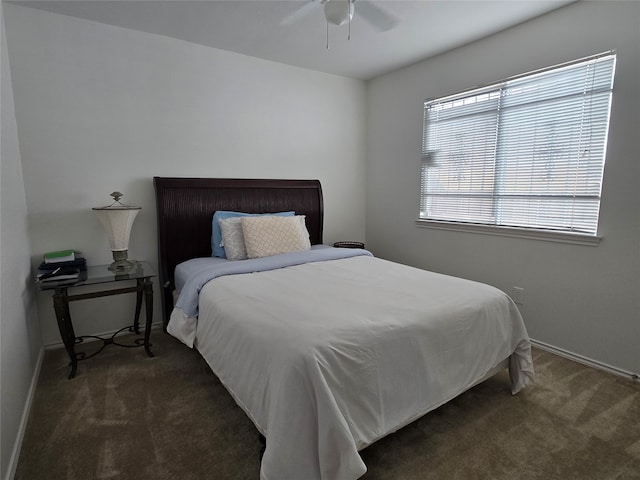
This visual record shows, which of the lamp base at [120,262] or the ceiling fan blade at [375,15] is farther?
the lamp base at [120,262]

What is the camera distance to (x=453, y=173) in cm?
332

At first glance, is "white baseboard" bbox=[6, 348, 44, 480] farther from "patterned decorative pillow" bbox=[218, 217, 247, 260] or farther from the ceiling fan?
the ceiling fan

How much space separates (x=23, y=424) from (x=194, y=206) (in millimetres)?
1826

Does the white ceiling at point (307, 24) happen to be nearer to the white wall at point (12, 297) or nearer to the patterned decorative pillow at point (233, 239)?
the white wall at point (12, 297)

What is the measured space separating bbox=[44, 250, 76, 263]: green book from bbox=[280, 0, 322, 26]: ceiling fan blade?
2.35 meters

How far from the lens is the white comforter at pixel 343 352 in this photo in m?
1.24

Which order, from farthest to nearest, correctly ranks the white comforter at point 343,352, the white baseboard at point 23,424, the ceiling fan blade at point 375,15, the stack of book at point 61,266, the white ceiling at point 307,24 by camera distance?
the white ceiling at point 307,24
the stack of book at point 61,266
the ceiling fan blade at point 375,15
the white baseboard at point 23,424
the white comforter at point 343,352

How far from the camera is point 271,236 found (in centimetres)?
289

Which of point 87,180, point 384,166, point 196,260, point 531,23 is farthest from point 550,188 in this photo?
point 87,180

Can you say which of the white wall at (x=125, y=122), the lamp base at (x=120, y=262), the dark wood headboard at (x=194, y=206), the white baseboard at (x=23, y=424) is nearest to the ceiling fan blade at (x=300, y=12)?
the white wall at (x=125, y=122)

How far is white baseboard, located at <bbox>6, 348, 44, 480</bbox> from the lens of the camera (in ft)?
4.85

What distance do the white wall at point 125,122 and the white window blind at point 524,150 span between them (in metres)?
1.47

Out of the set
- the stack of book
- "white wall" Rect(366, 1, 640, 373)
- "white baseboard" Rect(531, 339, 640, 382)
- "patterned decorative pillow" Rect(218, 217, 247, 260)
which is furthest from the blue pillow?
"white baseboard" Rect(531, 339, 640, 382)

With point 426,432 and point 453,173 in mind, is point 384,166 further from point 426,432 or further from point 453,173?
point 426,432
